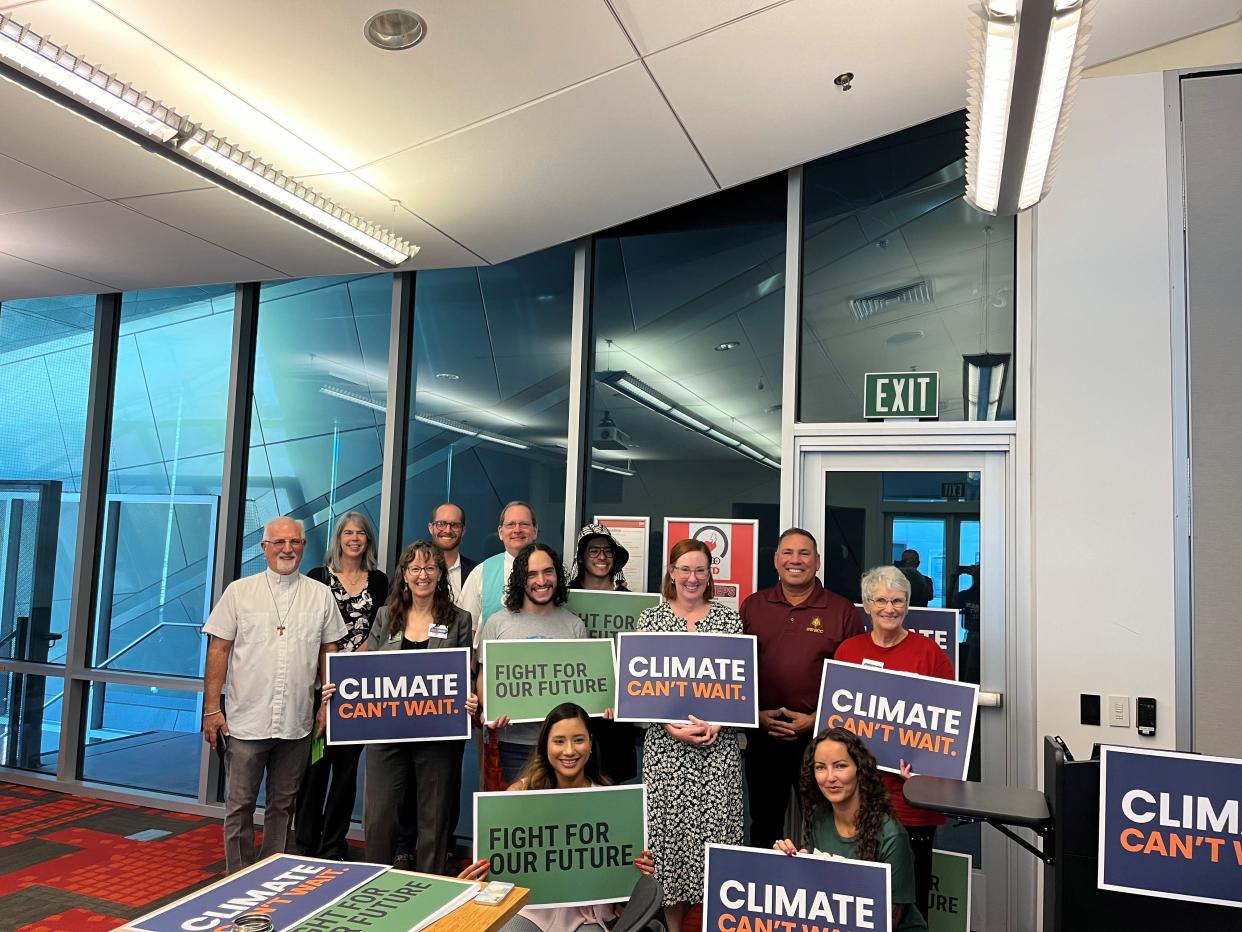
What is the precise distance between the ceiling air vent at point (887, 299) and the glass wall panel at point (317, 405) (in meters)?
2.81

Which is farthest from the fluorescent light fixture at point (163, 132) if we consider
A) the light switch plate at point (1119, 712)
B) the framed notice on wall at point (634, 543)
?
the light switch plate at point (1119, 712)

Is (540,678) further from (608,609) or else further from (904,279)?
(904,279)

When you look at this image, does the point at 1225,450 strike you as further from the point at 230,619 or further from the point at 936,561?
the point at 230,619

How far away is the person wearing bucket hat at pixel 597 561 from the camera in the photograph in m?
4.25

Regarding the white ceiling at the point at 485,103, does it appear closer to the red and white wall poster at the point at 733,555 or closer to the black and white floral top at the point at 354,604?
the red and white wall poster at the point at 733,555

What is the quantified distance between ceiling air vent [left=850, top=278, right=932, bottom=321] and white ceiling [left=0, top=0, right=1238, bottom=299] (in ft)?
2.51

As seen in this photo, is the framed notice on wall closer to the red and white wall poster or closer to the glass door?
the red and white wall poster

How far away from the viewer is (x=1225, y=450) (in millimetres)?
3475

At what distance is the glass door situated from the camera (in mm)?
3980

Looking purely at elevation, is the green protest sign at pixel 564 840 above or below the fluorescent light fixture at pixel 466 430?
below

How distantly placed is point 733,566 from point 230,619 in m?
2.36

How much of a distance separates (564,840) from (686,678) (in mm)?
787

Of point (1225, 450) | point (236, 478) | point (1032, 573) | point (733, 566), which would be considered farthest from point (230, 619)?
point (1225, 450)

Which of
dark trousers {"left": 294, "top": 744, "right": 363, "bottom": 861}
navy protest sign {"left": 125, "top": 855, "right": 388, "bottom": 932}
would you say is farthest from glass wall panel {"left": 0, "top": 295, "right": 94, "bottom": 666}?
navy protest sign {"left": 125, "top": 855, "right": 388, "bottom": 932}
